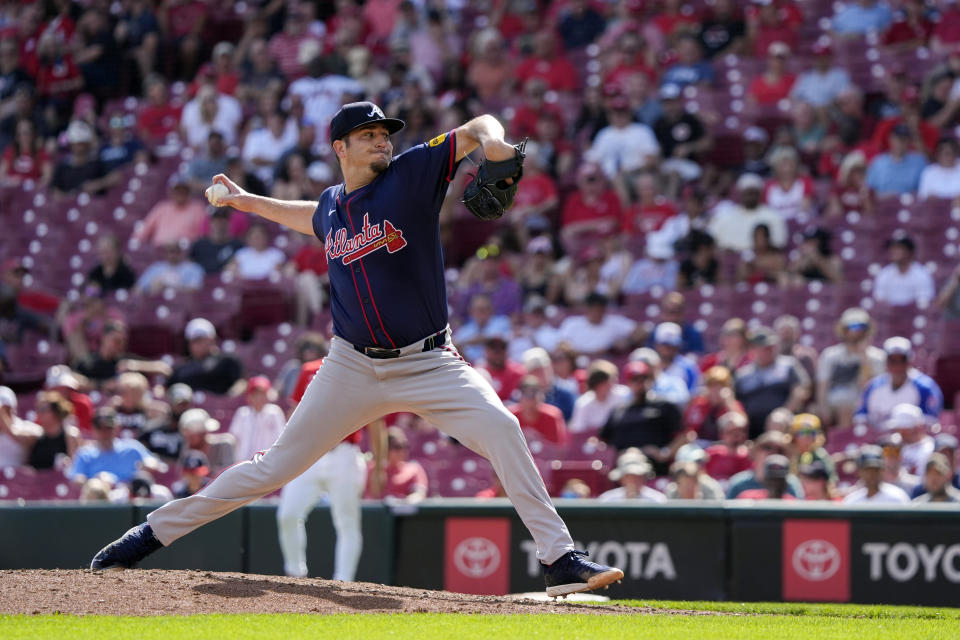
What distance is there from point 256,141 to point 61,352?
3302mm

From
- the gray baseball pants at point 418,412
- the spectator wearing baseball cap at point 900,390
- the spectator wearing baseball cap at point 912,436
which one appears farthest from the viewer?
the spectator wearing baseball cap at point 900,390

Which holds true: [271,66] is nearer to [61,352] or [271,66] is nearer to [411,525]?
[61,352]

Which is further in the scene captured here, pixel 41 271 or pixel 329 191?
pixel 41 271

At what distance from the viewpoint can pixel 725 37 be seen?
15.0 metres

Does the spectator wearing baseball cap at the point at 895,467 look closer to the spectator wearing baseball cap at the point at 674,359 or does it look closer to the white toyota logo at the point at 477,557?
the spectator wearing baseball cap at the point at 674,359

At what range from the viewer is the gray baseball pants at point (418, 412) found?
535 cm

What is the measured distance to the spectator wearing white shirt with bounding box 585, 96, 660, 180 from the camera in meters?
13.9

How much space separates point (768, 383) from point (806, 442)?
46.7 inches

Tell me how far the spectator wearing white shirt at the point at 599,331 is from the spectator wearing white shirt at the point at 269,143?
4764 millimetres

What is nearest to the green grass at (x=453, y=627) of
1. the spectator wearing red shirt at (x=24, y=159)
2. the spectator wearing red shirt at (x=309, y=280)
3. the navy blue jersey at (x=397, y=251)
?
the navy blue jersey at (x=397, y=251)

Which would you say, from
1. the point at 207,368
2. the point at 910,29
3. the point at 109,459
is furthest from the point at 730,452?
the point at 910,29

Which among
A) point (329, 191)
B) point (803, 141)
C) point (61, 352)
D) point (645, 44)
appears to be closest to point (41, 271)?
point (61, 352)

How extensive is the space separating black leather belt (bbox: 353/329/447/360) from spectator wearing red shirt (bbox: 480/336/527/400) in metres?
5.63

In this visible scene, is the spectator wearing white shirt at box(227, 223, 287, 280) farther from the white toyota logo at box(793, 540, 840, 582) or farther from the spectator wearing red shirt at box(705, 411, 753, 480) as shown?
the white toyota logo at box(793, 540, 840, 582)
